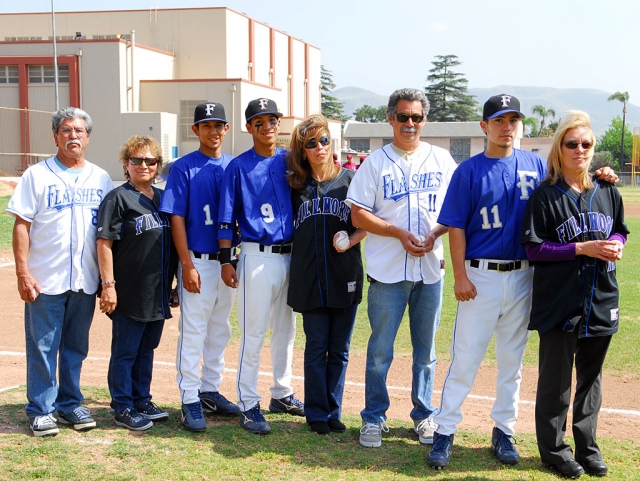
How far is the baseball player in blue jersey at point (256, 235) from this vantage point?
16.0ft

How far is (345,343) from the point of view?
502cm

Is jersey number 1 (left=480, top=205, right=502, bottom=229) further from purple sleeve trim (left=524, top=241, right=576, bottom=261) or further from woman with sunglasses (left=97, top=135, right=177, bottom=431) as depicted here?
woman with sunglasses (left=97, top=135, right=177, bottom=431)

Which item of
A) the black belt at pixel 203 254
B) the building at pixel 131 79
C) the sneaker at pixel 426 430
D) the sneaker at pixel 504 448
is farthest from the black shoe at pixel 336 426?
the building at pixel 131 79

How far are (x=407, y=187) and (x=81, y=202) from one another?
2.24 m

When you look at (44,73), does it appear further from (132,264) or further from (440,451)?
(440,451)

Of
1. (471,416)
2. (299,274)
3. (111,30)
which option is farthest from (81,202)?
(111,30)

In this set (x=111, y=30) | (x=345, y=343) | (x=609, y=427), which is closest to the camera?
(x=345, y=343)

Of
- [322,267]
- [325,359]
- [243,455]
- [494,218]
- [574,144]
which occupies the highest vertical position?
[574,144]

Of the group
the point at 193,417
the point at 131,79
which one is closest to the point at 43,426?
the point at 193,417

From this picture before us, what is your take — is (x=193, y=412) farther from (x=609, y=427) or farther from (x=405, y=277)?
(x=609, y=427)

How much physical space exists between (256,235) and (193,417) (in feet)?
4.46

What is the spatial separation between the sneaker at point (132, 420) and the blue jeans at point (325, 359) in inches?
44.7

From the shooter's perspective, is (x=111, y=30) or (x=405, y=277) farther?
Result: (x=111, y=30)

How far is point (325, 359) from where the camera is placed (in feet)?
16.4
